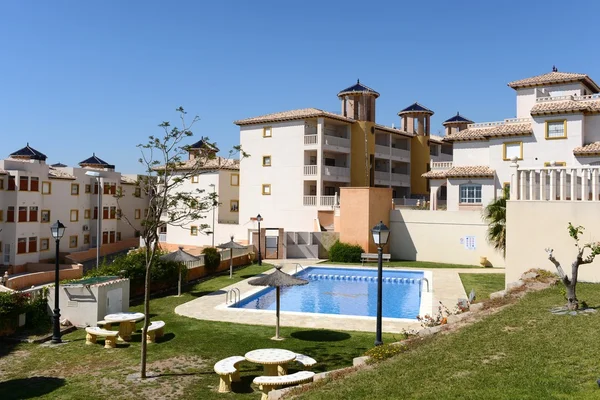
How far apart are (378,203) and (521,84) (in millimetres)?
15732

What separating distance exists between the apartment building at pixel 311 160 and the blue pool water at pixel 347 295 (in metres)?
10.6

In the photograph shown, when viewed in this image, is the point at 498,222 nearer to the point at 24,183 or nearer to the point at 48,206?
the point at 24,183

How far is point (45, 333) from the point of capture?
1662 cm

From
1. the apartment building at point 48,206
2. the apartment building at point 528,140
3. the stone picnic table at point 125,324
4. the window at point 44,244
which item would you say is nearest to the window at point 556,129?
the apartment building at point 528,140

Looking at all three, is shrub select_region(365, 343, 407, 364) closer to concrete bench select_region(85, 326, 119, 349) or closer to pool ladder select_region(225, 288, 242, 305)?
concrete bench select_region(85, 326, 119, 349)

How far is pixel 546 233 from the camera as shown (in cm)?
1574

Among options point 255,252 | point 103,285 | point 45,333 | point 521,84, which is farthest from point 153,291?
point 521,84

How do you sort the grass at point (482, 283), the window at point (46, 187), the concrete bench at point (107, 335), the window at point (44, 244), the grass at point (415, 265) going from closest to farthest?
1. the concrete bench at point (107, 335)
2. the grass at point (482, 283)
3. the grass at point (415, 265)
4. the window at point (44, 244)
5. the window at point (46, 187)

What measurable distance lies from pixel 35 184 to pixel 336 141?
2678 cm

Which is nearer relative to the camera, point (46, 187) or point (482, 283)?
point (482, 283)

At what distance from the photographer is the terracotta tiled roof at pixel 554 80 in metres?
38.4

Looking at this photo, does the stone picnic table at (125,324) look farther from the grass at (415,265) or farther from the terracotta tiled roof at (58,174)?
the terracotta tiled roof at (58,174)

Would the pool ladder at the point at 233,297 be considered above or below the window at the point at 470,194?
below

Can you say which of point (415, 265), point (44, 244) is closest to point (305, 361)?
point (415, 265)
